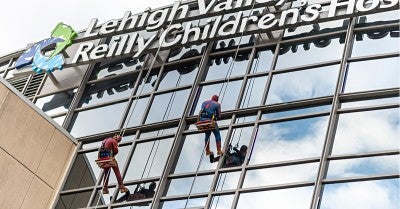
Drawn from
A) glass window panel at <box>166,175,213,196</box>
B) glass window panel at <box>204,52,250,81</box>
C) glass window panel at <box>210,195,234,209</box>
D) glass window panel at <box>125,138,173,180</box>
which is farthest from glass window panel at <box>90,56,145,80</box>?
glass window panel at <box>210,195,234,209</box>

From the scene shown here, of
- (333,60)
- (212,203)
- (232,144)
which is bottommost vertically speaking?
(212,203)

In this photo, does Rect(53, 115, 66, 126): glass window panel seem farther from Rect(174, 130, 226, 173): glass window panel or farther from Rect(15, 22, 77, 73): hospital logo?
Rect(174, 130, 226, 173): glass window panel

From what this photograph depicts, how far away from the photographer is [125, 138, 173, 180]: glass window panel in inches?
938

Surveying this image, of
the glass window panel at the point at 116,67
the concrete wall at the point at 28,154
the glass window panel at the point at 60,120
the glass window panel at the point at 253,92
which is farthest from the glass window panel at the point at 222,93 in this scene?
the glass window panel at the point at 60,120

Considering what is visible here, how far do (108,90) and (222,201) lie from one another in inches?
272

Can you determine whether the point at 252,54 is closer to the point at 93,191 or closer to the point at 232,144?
the point at 232,144

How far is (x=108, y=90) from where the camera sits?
89.7ft

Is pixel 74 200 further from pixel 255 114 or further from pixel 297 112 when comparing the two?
pixel 297 112

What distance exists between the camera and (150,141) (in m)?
24.8

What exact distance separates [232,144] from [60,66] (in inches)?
282

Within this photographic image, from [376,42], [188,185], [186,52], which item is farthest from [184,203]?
[376,42]

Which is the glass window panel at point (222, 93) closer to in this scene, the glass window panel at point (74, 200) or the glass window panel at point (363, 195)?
the glass window panel at point (74, 200)

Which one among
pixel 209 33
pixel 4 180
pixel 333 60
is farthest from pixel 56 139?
pixel 333 60

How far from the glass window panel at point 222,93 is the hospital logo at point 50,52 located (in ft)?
17.0
